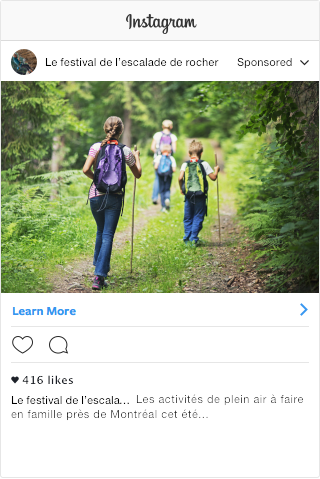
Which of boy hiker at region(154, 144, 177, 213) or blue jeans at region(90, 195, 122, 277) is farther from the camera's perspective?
boy hiker at region(154, 144, 177, 213)

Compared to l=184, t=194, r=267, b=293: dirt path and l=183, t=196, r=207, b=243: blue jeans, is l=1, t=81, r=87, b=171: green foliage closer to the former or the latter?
l=183, t=196, r=207, b=243: blue jeans

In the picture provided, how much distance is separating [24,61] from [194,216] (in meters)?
4.15

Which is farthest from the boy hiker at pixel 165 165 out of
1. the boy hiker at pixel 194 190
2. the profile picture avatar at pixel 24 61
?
the profile picture avatar at pixel 24 61

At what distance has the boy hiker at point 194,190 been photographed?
7.47 m

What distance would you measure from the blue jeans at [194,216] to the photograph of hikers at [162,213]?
0.07ft

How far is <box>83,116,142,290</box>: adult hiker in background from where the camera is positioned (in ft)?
17.3

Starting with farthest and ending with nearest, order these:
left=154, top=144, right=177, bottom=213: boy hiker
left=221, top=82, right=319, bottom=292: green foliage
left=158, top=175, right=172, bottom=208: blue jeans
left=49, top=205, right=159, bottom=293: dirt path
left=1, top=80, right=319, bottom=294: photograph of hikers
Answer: left=158, top=175, right=172, bottom=208: blue jeans
left=154, top=144, right=177, bottom=213: boy hiker
left=49, top=205, right=159, bottom=293: dirt path
left=1, top=80, right=319, bottom=294: photograph of hikers
left=221, top=82, right=319, bottom=292: green foliage

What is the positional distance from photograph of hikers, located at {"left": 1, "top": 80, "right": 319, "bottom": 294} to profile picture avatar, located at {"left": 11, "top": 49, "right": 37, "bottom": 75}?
1077 mm
